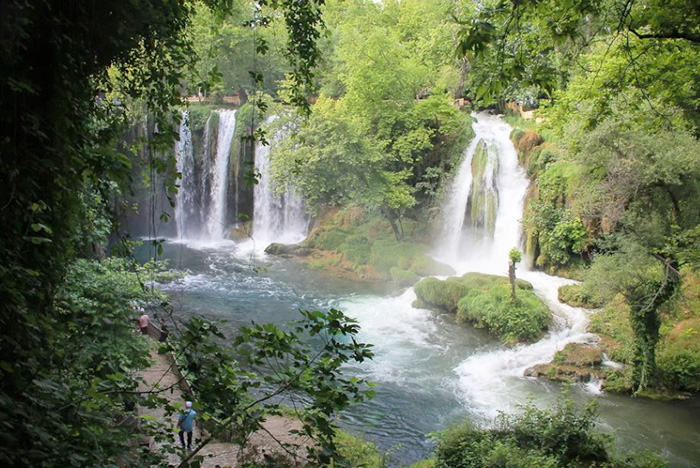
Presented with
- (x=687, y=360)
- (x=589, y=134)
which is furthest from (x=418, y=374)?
(x=589, y=134)

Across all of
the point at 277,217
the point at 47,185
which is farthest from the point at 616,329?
the point at 277,217

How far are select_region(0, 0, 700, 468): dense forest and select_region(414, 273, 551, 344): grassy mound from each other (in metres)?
0.08

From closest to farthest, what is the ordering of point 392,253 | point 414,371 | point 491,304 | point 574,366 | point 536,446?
point 536,446
point 574,366
point 414,371
point 491,304
point 392,253

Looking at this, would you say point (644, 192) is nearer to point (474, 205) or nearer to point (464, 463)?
point (464, 463)

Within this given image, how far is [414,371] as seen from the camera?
1257cm

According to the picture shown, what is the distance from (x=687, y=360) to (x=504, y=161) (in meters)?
10.0

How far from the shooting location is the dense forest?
2709 mm

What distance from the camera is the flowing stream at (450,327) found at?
33.0ft

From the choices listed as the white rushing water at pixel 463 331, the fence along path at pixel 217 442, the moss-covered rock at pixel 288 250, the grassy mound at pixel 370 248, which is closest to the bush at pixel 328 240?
the grassy mound at pixel 370 248

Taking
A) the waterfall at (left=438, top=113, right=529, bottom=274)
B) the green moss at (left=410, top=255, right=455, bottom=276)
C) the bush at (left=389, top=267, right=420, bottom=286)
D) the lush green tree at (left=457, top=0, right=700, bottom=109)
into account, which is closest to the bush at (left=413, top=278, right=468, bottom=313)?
the bush at (left=389, top=267, right=420, bottom=286)

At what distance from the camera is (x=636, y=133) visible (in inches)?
444

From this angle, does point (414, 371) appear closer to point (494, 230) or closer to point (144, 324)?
point (144, 324)

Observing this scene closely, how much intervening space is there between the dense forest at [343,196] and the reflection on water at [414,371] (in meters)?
0.63

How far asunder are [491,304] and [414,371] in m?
3.71
